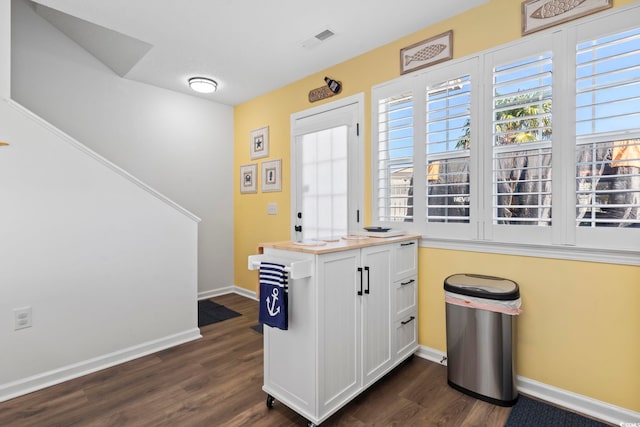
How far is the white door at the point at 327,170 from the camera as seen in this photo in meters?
3.08

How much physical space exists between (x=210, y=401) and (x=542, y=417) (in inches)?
80.6

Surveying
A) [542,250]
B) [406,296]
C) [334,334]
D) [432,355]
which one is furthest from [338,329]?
[542,250]

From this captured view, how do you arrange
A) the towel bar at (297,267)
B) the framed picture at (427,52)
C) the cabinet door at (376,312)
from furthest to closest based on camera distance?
the framed picture at (427,52), the cabinet door at (376,312), the towel bar at (297,267)

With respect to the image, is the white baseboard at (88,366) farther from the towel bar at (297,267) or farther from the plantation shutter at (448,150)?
the plantation shutter at (448,150)

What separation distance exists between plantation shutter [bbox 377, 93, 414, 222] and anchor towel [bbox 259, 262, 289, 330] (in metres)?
1.37

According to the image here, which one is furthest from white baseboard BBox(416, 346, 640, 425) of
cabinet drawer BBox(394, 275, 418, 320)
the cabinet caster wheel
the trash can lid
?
the cabinet caster wheel

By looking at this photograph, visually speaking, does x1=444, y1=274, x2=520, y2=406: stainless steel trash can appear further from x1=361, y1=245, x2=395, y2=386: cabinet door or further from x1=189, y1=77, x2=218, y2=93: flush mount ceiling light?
x1=189, y1=77, x2=218, y2=93: flush mount ceiling light

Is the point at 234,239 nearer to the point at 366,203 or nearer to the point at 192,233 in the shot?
the point at 192,233

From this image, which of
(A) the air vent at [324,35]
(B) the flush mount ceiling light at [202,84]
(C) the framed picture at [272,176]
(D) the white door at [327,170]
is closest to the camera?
(A) the air vent at [324,35]

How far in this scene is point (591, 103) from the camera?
6.17ft

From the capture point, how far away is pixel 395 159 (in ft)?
9.09

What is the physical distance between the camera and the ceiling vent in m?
2.66

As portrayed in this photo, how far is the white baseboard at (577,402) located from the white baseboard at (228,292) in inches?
123

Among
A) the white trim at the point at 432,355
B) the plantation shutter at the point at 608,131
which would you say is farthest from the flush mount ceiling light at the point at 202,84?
the white trim at the point at 432,355
